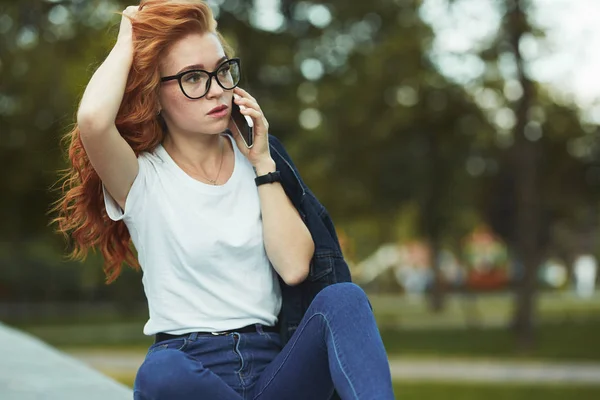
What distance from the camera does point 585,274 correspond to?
34906 millimetres

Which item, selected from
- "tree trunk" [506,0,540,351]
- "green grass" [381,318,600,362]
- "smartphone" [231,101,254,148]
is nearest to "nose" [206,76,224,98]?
"smartphone" [231,101,254,148]

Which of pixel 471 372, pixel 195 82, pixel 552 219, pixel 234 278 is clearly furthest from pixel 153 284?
pixel 552 219

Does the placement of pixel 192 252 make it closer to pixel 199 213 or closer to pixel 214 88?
pixel 199 213

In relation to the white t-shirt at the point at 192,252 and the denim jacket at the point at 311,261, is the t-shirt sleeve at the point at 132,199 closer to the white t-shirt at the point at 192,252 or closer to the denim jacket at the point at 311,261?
the white t-shirt at the point at 192,252

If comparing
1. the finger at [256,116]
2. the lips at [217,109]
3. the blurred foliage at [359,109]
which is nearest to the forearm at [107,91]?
the lips at [217,109]

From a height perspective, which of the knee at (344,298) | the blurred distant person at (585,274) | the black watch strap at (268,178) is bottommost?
the blurred distant person at (585,274)

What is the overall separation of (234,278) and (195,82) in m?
0.55

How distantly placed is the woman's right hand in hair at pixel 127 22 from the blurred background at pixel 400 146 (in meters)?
8.38

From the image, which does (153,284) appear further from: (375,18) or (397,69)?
(375,18)

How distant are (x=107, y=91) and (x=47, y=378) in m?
2.88

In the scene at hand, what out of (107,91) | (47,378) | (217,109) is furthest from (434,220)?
(107,91)

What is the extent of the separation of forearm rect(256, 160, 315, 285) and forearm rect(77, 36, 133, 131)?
18.9 inches

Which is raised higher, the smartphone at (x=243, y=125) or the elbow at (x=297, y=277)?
the smartphone at (x=243, y=125)

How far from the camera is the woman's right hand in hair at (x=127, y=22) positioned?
109 inches
